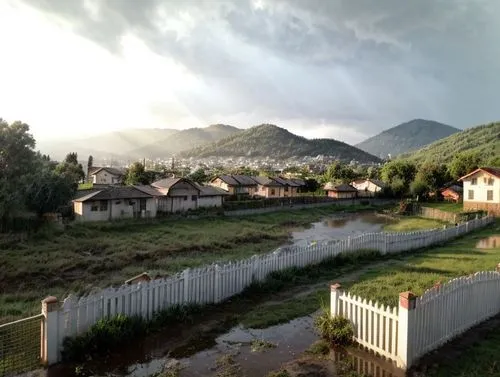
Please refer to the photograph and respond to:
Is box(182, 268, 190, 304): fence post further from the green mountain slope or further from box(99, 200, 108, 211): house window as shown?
the green mountain slope

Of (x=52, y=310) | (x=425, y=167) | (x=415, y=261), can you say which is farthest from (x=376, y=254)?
(x=425, y=167)

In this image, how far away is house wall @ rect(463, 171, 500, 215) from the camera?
147 feet

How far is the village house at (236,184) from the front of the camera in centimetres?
6631

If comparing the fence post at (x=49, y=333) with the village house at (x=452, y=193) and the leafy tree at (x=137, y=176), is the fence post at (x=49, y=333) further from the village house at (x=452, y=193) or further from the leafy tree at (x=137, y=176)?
the village house at (x=452, y=193)

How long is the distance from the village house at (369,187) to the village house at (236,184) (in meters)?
21.9

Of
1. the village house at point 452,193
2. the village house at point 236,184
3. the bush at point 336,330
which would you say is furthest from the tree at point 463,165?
the bush at point 336,330

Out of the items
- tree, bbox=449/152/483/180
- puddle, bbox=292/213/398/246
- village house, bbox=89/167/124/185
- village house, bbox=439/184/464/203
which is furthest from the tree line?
tree, bbox=449/152/483/180

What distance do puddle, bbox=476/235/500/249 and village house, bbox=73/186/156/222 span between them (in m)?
29.1

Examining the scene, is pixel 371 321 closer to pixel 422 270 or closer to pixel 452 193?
pixel 422 270

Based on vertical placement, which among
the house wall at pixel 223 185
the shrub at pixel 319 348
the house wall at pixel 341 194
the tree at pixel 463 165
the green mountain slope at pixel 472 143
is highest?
the green mountain slope at pixel 472 143

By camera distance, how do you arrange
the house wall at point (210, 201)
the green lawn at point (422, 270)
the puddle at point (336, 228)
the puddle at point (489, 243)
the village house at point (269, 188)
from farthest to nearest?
the village house at point (269, 188), the house wall at point (210, 201), the puddle at point (336, 228), the puddle at point (489, 243), the green lawn at point (422, 270)

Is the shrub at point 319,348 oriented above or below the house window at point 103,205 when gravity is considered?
below

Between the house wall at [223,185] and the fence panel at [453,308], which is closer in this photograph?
the fence panel at [453,308]

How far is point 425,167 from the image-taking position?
72312 millimetres
